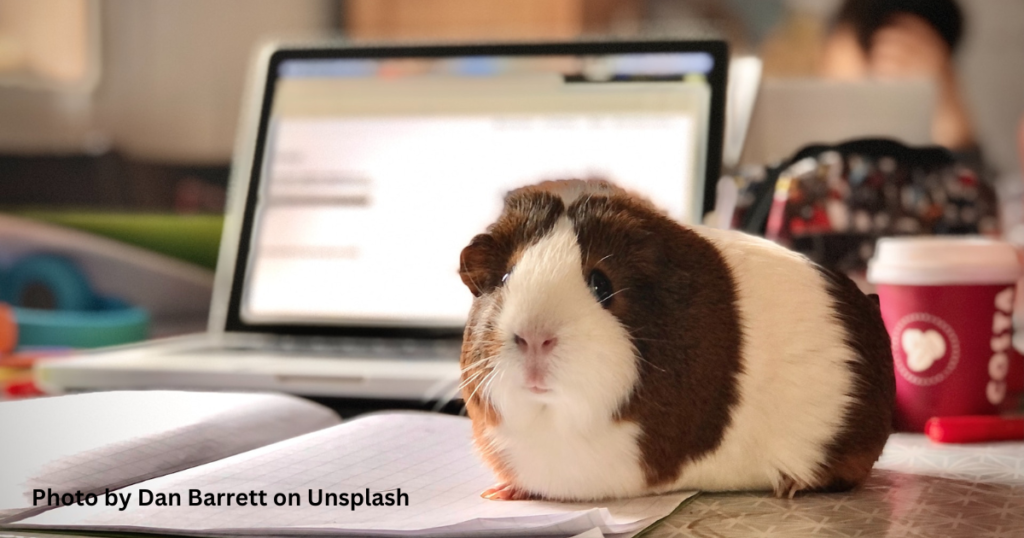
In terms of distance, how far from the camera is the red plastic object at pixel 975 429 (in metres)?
0.69

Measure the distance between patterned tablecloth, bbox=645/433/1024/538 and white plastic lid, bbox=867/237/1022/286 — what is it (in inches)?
6.2

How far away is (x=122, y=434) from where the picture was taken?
594mm

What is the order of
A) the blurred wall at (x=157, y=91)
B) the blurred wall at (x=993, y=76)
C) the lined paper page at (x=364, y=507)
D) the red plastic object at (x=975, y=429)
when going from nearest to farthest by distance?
the lined paper page at (x=364, y=507)
the red plastic object at (x=975, y=429)
the blurred wall at (x=157, y=91)
the blurred wall at (x=993, y=76)

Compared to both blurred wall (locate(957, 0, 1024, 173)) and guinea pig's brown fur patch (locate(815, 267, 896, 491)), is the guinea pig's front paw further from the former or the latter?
blurred wall (locate(957, 0, 1024, 173))

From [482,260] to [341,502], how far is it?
0.16 meters

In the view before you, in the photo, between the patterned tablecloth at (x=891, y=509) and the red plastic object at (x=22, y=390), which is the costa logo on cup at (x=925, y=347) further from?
the red plastic object at (x=22, y=390)

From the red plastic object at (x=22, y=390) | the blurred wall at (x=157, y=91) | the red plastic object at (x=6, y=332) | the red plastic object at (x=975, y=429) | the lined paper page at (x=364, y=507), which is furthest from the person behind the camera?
the blurred wall at (x=157, y=91)

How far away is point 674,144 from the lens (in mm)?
1043

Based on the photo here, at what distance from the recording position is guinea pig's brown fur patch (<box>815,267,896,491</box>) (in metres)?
0.51

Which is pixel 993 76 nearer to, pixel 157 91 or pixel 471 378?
pixel 157 91

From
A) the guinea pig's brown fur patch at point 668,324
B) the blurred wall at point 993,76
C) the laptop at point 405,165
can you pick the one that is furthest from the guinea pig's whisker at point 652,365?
the blurred wall at point 993,76

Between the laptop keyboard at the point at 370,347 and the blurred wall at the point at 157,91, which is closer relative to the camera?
the laptop keyboard at the point at 370,347

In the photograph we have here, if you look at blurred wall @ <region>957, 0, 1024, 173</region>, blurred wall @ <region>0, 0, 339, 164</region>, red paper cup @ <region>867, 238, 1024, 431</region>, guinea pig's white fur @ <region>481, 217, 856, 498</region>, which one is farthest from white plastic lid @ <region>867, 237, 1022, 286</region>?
blurred wall @ <region>957, 0, 1024, 173</region>

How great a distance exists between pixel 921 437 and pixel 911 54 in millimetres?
2372
